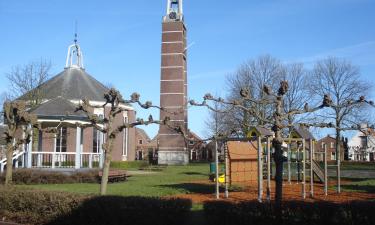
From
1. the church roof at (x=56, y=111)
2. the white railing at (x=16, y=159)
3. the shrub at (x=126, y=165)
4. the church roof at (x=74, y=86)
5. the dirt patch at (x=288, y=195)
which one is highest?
the church roof at (x=74, y=86)

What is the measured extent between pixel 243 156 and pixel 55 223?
1121cm

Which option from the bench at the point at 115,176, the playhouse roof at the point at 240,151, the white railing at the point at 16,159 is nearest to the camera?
the playhouse roof at the point at 240,151

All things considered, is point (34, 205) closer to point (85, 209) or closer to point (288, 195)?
point (85, 209)

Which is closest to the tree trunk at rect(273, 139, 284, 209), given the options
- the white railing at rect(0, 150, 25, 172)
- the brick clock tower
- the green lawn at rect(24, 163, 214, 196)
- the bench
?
the green lawn at rect(24, 163, 214, 196)

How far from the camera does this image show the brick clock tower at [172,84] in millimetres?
59719

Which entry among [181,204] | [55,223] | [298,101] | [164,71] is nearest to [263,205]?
[181,204]

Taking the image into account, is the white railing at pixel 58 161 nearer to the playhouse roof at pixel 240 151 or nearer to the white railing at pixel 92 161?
the white railing at pixel 92 161

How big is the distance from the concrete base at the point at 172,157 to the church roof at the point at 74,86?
48.8 feet

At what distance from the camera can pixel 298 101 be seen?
53.5 metres

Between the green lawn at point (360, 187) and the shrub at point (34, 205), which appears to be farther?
the green lawn at point (360, 187)

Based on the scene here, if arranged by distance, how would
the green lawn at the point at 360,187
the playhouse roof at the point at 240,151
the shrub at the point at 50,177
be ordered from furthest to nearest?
the shrub at the point at 50,177
the playhouse roof at the point at 240,151
the green lawn at the point at 360,187

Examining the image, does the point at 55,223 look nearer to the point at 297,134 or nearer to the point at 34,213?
the point at 34,213

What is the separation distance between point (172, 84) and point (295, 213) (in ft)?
169

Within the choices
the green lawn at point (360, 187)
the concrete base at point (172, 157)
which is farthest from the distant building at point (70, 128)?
the green lawn at point (360, 187)
